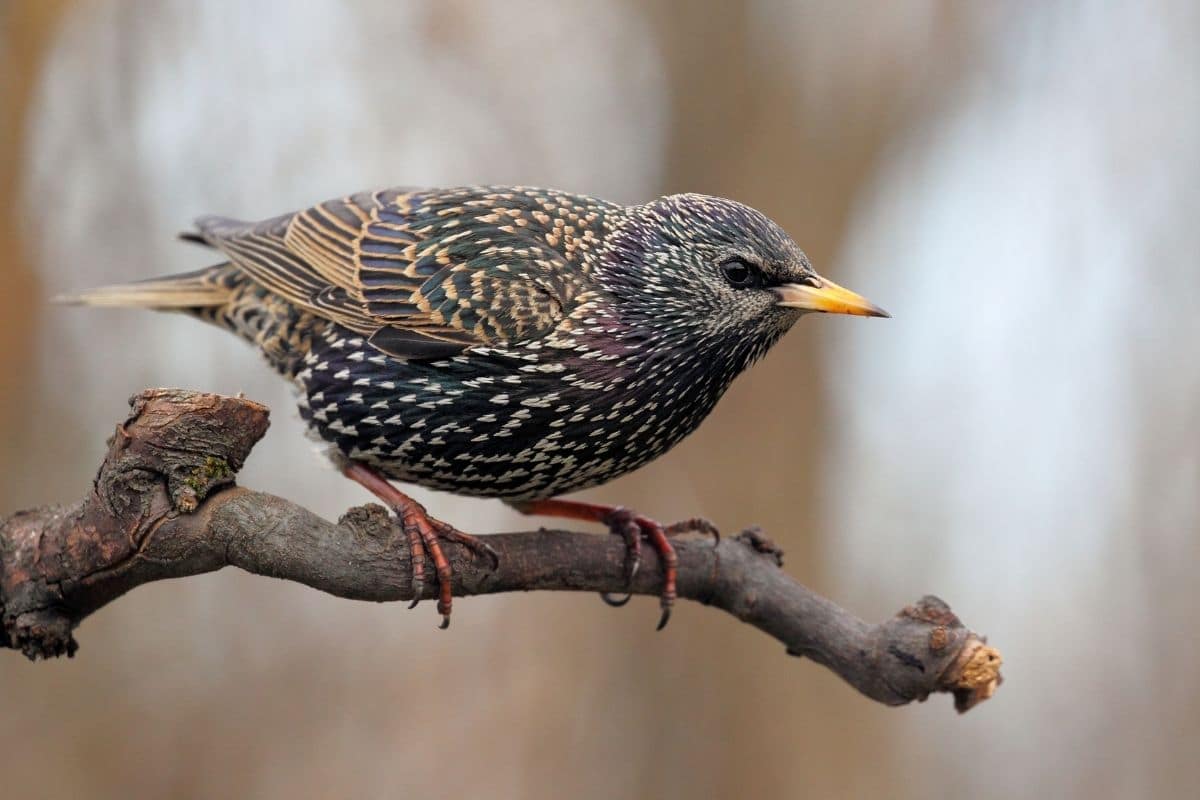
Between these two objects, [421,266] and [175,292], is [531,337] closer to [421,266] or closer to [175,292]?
[421,266]

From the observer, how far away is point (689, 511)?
6191 mm

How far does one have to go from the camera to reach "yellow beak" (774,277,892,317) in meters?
3.00

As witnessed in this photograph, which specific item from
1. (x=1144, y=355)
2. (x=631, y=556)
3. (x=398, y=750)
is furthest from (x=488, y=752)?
(x=1144, y=355)

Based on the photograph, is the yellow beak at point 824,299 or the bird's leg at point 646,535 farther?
the bird's leg at point 646,535

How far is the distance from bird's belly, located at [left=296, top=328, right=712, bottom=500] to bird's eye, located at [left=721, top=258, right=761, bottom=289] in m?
0.38

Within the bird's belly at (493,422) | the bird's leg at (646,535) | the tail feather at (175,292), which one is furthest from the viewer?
→ the tail feather at (175,292)

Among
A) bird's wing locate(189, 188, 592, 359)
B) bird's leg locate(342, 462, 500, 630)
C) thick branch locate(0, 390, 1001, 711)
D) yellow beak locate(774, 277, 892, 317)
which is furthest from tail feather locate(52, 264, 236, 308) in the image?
yellow beak locate(774, 277, 892, 317)

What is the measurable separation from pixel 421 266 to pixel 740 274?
99 cm

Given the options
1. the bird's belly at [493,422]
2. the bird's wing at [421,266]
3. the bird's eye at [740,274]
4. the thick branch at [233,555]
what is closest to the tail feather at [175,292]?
the bird's wing at [421,266]

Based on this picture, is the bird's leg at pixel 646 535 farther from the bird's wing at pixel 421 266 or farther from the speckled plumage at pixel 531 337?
the bird's wing at pixel 421 266

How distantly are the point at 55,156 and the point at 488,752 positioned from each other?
3.85 metres

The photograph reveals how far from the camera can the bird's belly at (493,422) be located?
3236mm

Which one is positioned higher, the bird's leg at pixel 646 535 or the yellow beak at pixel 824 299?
the yellow beak at pixel 824 299

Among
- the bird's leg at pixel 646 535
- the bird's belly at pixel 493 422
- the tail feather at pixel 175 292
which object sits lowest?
the bird's leg at pixel 646 535
